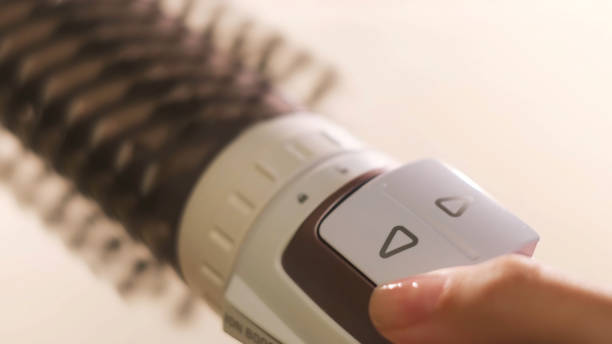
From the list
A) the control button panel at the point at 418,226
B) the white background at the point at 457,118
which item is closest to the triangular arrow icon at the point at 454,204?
the control button panel at the point at 418,226

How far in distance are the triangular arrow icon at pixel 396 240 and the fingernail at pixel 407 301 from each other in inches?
0.6

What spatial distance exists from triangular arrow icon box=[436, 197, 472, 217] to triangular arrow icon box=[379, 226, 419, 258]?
14 millimetres

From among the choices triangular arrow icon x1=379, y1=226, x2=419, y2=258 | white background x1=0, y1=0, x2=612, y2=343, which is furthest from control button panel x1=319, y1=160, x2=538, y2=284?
white background x1=0, y1=0, x2=612, y2=343

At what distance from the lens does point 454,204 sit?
0.73ft

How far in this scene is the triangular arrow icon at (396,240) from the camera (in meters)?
0.21

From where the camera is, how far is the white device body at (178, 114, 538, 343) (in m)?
0.21

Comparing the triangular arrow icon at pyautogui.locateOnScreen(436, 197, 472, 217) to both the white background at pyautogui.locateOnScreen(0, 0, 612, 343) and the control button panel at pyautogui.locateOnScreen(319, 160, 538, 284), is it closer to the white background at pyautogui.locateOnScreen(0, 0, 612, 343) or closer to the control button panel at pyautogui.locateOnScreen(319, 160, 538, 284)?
the control button panel at pyautogui.locateOnScreen(319, 160, 538, 284)

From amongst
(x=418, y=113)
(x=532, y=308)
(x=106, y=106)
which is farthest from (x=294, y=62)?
(x=532, y=308)

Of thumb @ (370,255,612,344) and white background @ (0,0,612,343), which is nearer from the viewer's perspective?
thumb @ (370,255,612,344)

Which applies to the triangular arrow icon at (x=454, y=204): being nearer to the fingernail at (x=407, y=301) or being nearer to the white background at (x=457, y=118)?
the fingernail at (x=407, y=301)

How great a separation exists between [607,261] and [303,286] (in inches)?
8.3

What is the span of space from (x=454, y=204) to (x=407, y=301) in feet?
0.14

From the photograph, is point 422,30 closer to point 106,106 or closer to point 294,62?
point 294,62

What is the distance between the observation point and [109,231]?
1.28 feet
